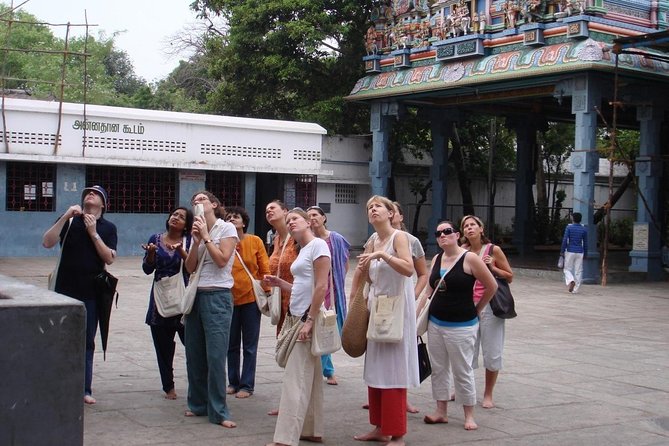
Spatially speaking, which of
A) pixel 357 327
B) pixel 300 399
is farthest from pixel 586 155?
pixel 300 399

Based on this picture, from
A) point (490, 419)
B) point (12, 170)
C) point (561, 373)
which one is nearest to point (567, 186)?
point (12, 170)

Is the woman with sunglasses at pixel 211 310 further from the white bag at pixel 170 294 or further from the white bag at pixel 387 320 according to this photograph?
the white bag at pixel 387 320

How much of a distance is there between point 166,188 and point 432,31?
26.9 feet

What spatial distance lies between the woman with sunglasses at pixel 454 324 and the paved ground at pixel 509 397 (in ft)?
0.83

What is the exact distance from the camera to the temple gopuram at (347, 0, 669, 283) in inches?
762

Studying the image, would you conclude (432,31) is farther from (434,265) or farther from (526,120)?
(434,265)

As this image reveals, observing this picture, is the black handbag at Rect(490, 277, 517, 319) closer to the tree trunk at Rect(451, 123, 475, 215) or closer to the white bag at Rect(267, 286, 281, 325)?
the white bag at Rect(267, 286, 281, 325)

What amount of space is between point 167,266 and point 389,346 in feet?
7.13

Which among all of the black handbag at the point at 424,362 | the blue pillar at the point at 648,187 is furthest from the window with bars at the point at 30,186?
the black handbag at the point at 424,362

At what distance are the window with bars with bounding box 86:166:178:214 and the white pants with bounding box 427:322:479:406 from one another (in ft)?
58.5

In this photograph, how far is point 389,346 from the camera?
634 cm

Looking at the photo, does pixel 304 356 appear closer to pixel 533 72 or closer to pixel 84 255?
pixel 84 255

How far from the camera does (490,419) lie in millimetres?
7254

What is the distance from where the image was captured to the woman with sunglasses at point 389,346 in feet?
20.6
